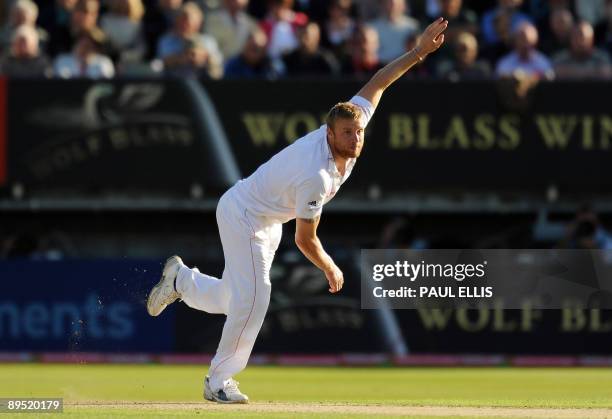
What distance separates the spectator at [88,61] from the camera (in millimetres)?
17078

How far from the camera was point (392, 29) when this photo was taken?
17469mm

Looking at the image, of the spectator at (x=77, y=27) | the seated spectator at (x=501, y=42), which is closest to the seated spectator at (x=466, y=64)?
the seated spectator at (x=501, y=42)

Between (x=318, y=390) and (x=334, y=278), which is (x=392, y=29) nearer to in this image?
(x=318, y=390)

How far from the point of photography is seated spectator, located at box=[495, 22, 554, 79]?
55.2 ft

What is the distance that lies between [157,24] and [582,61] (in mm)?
4936

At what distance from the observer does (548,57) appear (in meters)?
17.6

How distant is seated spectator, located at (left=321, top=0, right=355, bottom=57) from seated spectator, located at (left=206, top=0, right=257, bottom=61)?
2.85 feet

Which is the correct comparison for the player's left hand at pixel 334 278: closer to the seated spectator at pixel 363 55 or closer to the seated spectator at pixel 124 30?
the seated spectator at pixel 363 55

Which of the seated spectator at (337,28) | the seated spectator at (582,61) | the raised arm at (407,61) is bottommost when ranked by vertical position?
the seated spectator at (582,61)

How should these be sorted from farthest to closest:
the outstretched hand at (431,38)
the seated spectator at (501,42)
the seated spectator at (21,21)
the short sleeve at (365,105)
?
1. the seated spectator at (501,42)
2. the seated spectator at (21,21)
3. the outstretched hand at (431,38)
4. the short sleeve at (365,105)

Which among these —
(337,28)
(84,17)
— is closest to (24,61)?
(84,17)

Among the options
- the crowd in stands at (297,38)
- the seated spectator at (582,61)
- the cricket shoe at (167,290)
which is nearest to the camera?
the cricket shoe at (167,290)

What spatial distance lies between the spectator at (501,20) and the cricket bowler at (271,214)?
7874 mm

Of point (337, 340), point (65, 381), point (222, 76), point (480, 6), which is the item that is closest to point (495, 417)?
point (65, 381)
